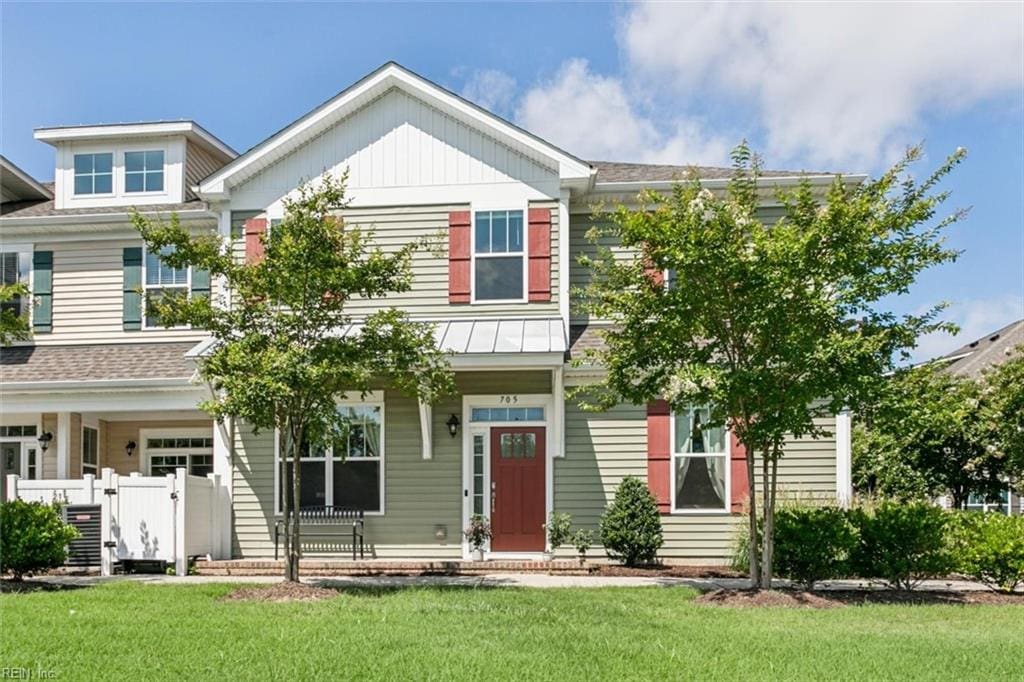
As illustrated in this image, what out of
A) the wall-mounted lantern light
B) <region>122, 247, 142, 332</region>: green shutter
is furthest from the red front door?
<region>122, 247, 142, 332</region>: green shutter

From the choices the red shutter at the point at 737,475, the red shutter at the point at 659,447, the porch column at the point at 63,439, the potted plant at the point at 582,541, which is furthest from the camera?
the porch column at the point at 63,439

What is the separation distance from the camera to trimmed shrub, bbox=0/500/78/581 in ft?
45.7

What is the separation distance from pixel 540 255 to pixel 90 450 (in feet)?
30.4

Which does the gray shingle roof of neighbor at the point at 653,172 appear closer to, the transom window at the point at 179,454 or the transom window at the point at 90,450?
the transom window at the point at 179,454

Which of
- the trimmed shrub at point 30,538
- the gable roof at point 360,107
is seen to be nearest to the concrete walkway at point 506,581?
the trimmed shrub at point 30,538

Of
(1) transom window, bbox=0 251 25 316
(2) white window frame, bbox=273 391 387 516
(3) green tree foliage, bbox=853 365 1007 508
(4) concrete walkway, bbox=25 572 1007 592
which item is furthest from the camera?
(3) green tree foliage, bbox=853 365 1007 508

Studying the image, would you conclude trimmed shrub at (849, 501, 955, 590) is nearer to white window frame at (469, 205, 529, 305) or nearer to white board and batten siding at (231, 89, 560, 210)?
white window frame at (469, 205, 529, 305)

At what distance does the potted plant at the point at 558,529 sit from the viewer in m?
16.9

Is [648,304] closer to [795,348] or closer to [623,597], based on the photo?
[795,348]

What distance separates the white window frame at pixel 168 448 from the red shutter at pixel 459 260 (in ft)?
20.2

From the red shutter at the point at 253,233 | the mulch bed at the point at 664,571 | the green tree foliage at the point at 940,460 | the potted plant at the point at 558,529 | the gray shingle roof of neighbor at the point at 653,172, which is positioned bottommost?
the mulch bed at the point at 664,571

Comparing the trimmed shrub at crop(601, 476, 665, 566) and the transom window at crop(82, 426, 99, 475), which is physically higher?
the transom window at crop(82, 426, 99, 475)

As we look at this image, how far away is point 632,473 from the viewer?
17.3m

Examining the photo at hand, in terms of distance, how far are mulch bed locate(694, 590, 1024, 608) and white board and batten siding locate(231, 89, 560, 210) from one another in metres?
7.52
